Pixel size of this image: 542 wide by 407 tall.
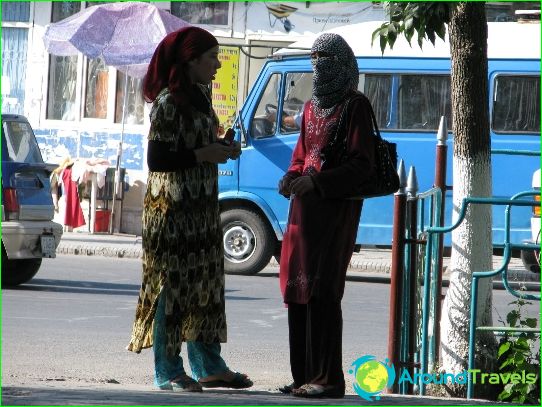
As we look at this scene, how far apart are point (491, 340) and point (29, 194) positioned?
22.1 ft

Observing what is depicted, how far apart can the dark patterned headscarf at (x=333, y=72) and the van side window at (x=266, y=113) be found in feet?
34.3

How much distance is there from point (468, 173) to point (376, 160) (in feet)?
5.64

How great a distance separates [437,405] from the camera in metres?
5.94

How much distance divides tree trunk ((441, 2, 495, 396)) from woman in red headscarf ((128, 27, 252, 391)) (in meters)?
1.64

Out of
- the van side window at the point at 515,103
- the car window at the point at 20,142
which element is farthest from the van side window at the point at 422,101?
the car window at the point at 20,142

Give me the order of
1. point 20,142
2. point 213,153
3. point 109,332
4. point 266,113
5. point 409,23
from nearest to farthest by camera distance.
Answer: point 213,153 → point 409,23 → point 109,332 → point 20,142 → point 266,113

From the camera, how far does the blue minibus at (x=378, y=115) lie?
16.1 metres

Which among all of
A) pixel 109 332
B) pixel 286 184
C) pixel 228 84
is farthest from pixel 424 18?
pixel 228 84

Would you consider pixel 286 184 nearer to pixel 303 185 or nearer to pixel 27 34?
pixel 303 185

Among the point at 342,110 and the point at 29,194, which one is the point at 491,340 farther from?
the point at 29,194

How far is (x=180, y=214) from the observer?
20.6 ft

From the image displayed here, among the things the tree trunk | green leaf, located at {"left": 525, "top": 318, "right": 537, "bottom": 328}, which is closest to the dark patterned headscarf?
the tree trunk

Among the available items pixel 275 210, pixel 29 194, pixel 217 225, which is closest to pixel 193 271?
pixel 217 225

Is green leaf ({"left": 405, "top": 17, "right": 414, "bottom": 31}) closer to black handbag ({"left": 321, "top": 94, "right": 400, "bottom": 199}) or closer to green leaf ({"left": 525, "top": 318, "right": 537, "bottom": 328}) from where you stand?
black handbag ({"left": 321, "top": 94, "right": 400, "bottom": 199})
